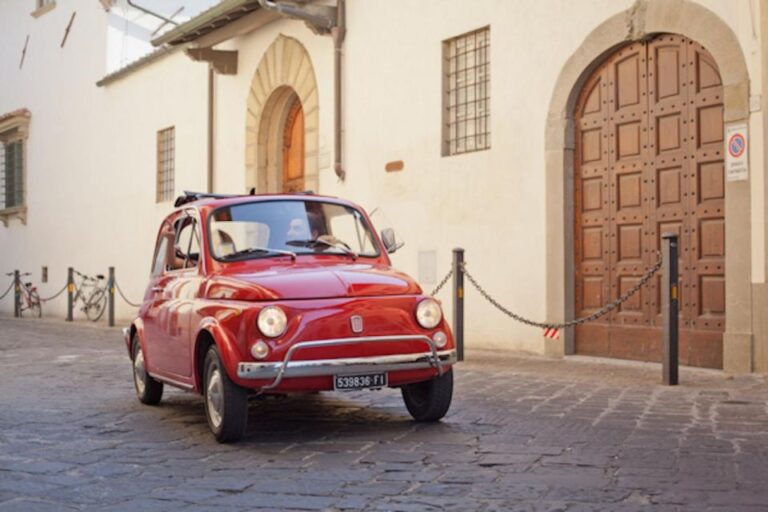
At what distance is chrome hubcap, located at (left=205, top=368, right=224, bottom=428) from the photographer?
688cm

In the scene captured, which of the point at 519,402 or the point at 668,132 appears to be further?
the point at 668,132

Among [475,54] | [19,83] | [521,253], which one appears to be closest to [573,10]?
[475,54]

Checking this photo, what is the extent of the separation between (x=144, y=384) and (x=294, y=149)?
34.3ft

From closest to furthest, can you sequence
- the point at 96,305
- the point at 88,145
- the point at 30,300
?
the point at 96,305
the point at 88,145
the point at 30,300

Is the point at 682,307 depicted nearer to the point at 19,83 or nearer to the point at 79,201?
the point at 79,201

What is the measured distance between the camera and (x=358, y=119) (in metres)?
16.5

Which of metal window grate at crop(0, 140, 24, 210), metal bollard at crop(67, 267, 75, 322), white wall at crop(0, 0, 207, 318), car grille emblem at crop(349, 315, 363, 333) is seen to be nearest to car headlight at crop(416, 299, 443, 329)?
car grille emblem at crop(349, 315, 363, 333)

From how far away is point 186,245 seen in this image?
839cm

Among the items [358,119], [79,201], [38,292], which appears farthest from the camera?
[38,292]

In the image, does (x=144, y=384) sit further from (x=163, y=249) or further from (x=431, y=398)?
(x=431, y=398)

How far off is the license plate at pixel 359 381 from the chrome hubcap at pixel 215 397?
726 millimetres

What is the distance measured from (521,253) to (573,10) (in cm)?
289

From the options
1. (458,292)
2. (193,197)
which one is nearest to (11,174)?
(458,292)

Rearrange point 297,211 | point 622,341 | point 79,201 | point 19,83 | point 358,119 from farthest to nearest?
point 19,83
point 79,201
point 358,119
point 622,341
point 297,211
